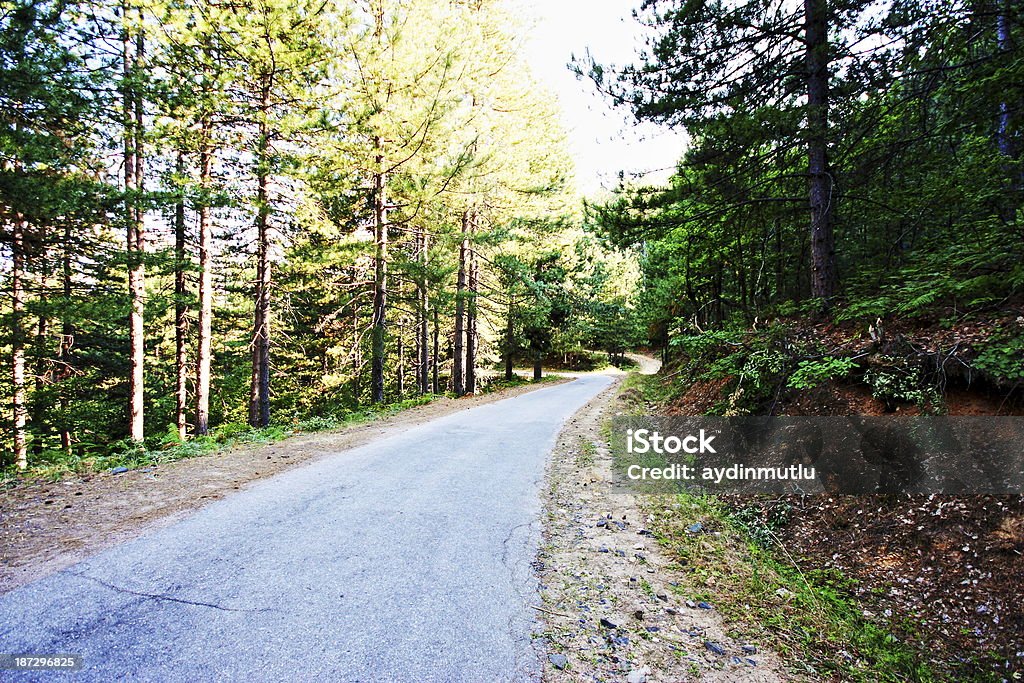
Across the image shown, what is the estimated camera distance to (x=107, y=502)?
469 cm

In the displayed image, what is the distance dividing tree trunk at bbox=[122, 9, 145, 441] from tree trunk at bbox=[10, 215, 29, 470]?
166 cm

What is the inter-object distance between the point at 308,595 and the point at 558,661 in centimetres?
172

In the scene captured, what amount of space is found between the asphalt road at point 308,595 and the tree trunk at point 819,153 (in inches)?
237

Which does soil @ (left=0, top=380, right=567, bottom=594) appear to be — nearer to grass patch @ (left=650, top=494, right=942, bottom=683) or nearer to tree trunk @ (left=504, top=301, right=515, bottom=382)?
grass patch @ (left=650, top=494, right=942, bottom=683)

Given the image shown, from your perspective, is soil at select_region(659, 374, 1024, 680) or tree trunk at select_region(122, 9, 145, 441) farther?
tree trunk at select_region(122, 9, 145, 441)

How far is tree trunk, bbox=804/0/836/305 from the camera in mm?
5961

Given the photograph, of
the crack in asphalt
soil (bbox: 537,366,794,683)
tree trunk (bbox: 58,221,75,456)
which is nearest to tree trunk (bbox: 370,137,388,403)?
tree trunk (bbox: 58,221,75,456)

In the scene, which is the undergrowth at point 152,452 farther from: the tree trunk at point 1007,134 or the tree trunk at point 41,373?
the tree trunk at point 1007,134

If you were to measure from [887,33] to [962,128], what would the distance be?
5.06 feet

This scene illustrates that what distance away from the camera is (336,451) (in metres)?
7.20

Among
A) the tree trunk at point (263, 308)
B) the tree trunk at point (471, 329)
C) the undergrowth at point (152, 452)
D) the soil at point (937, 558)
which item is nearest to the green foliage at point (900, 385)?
the soil at point (937, 558)

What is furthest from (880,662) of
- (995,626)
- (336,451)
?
(336,451)

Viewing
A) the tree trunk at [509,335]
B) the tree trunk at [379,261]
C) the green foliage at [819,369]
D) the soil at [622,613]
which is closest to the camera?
the soil at [622,613]

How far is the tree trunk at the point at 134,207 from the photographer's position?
7895 millimetres
